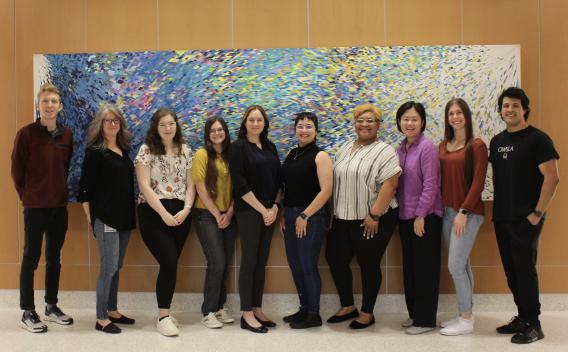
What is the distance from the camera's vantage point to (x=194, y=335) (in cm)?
337

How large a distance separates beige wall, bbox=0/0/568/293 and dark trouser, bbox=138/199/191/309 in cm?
58

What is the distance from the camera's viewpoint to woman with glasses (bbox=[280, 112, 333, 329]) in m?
3.40

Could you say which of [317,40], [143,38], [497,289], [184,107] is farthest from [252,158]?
[497,289]

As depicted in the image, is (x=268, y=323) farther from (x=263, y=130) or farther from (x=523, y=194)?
(x=523, y=194)

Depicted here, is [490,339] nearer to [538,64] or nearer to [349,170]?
[349,170]

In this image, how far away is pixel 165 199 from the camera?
345cm

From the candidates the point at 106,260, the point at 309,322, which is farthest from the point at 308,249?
the point at 106,260

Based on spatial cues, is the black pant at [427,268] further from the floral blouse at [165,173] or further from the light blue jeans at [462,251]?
the floral blouse at [165,173]

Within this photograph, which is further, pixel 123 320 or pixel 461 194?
pixel 123 320

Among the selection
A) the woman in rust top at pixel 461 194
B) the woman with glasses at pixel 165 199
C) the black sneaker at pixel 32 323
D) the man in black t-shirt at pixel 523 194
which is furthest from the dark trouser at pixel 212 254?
the man in black t-shirt at pixel 523 194

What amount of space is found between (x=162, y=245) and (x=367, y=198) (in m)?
1.56

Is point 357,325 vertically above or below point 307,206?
below

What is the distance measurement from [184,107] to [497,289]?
10.1ft

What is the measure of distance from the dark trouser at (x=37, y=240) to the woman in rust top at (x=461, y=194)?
294 cm
